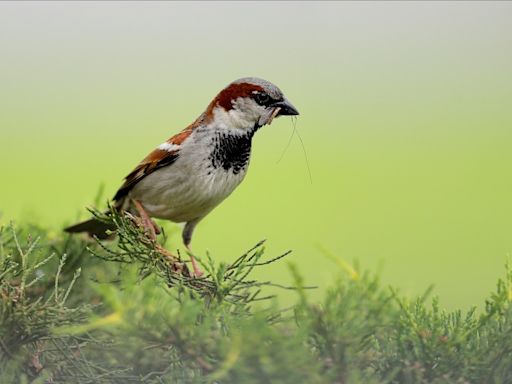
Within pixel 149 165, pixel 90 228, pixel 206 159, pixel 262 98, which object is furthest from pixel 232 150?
pixel 90 228

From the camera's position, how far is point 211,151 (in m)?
2.29

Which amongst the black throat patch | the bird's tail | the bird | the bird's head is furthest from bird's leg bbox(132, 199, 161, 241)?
the bird's head

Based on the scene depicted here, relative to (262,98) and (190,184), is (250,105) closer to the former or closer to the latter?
(262,98)

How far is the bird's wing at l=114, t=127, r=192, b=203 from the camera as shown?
94.4 inches

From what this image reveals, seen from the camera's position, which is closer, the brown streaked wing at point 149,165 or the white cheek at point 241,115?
the white cheek at point 241,115

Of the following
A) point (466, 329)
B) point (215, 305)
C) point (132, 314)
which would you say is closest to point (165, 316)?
point (132, 314)

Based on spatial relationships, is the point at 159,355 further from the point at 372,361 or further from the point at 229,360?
the point at 372,361

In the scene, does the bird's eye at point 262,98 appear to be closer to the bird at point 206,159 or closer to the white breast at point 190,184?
the bird at point 206,159

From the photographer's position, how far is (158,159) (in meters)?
2.42

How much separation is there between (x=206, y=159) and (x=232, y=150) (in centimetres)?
9

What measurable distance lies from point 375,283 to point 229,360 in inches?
14.1

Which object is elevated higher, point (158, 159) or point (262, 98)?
point (262, 98)

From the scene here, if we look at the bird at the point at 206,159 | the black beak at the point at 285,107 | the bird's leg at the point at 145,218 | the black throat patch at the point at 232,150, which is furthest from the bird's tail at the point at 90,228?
the black beak at the point at 285,107

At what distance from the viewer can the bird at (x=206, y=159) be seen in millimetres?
2203
